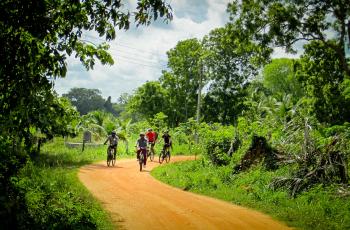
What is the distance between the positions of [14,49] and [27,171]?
900 centimetres

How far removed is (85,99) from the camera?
15200 centimetres

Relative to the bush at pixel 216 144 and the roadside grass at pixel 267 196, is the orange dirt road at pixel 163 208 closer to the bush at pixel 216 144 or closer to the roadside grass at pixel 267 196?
the roadside grass at pixel 267 196

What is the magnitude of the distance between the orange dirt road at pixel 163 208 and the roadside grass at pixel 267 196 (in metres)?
0.54

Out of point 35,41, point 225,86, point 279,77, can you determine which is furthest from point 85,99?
point 35,41

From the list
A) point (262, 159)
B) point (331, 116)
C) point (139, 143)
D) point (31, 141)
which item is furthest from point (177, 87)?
point (31, 141)

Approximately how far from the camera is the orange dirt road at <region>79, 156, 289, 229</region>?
372 inches

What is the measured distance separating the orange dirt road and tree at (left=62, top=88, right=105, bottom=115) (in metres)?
136

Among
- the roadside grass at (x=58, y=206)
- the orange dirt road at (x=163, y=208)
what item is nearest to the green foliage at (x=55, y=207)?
the roadside grass at (x=58, y=206)

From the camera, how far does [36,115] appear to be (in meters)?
7.02

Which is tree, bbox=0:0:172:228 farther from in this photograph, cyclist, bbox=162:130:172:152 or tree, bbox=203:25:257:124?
tree, bbox=203:25:257:124

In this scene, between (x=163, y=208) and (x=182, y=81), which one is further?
(x=182, y=81)

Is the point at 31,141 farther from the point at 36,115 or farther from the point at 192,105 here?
the point at 192,105

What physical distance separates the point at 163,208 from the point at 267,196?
3.79m

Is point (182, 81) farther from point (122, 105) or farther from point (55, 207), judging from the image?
point (122, 105)
